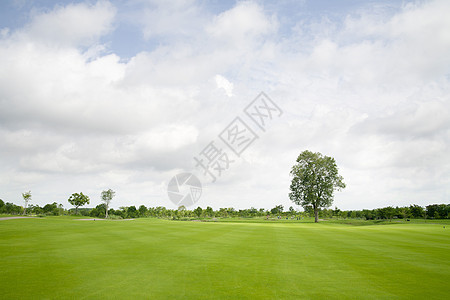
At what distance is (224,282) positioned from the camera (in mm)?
9227

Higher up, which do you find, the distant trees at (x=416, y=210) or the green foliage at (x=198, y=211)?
the distant trees at (x=416, y=210)

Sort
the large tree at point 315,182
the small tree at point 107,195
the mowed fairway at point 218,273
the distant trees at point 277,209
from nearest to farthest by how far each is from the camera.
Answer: the mowed fairway at point 218,273
the large tree at point 315,182
the small tree at point 107,195
the distant trees at point 277,209

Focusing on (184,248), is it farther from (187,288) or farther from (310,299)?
(310,299)

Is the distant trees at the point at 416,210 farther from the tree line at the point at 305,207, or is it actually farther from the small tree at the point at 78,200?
the small tree at the point at 78,200

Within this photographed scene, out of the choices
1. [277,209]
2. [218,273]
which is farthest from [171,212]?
[218,273]

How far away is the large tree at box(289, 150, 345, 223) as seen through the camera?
68750 millimetres

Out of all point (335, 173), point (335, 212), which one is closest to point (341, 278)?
point (335, 173)

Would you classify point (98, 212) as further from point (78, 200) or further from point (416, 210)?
point (416, 210)

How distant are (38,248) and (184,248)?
886 cm

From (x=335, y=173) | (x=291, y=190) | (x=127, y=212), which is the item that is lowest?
(x=127, y=212)

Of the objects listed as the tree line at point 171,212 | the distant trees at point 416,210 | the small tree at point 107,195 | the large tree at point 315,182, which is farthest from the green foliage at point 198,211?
the distant trees at point 416,210

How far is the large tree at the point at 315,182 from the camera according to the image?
68750 millimetres

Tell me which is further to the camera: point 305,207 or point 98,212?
point 98,212

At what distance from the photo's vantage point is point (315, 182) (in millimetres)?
69125
